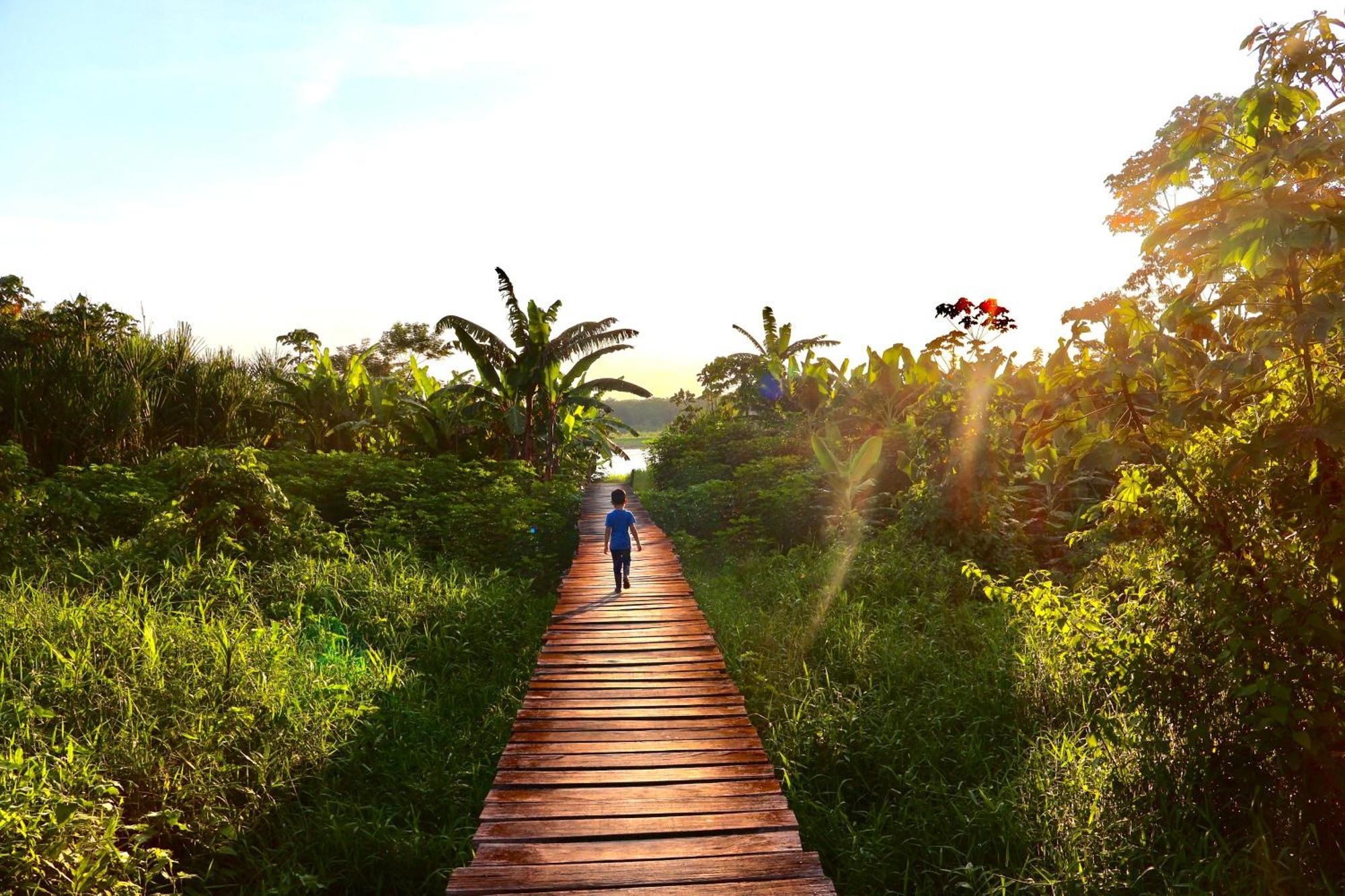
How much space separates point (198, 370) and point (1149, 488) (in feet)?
57.6

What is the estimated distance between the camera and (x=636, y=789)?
405 centimetres

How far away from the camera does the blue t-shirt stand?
320 inches

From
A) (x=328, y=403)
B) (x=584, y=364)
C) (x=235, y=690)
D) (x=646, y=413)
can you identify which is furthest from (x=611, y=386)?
(x=646, y=413)

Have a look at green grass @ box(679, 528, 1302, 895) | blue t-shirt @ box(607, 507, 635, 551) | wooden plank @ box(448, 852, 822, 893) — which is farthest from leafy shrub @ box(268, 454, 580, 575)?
wooden plank @ box(448, 852, 822, 893)

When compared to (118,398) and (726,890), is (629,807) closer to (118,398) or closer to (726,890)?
(726,890)

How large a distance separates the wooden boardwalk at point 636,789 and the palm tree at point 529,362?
11.1 meters

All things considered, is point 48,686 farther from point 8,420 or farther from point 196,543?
point 8,420

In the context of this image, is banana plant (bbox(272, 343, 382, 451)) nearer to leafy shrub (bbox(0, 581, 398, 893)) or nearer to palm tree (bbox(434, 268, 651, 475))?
palm tree (bbox(434, 268, 651, 475))

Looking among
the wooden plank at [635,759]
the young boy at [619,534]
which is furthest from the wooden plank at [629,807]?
the young boy at [619,534]

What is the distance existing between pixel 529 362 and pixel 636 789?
→ 13.8 m

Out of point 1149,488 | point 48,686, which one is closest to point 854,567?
point 1149,488

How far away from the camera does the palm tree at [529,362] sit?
55.2ft

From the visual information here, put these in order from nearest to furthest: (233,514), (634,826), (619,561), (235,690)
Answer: (634,826), (235,690), (619,561), (233,514)

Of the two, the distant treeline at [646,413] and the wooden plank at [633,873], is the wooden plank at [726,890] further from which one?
the distant treeline at [646,413]
